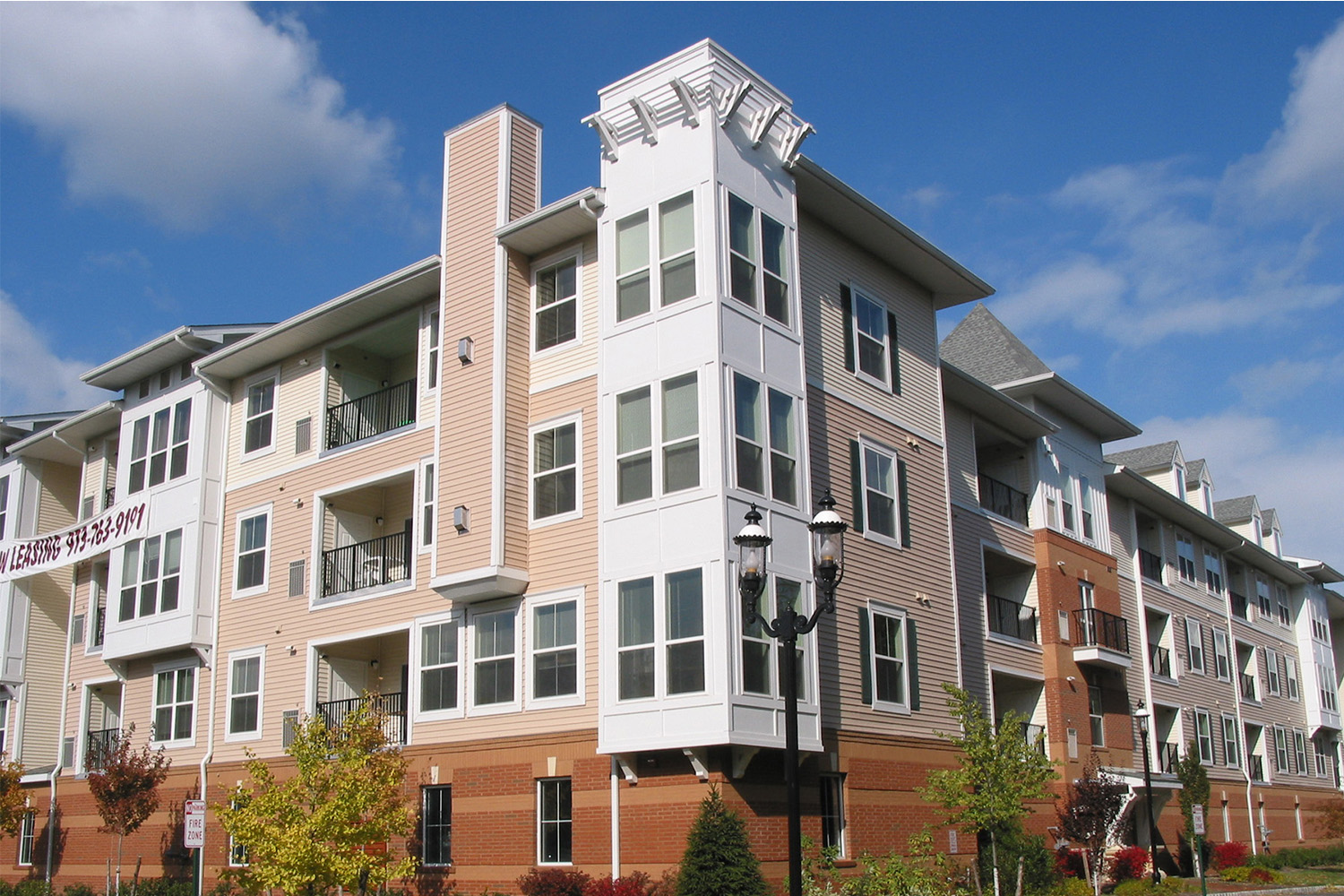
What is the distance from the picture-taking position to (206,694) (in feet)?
99.6

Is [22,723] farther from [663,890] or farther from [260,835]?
[663,890]

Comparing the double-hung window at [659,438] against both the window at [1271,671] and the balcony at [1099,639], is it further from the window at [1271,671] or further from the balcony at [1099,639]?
the window at [1271,671]

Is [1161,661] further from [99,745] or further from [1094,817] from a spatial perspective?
[99,745]

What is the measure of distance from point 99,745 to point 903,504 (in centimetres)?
2171

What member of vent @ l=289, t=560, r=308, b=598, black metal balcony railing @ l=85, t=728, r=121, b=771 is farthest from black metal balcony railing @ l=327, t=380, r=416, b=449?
black metal balcony railing @ l=85, t=728, r=121, b=771

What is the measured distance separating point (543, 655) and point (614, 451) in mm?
4022

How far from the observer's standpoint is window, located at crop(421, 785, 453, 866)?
2402 centimetres

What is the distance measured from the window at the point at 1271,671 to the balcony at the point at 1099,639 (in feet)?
62.7

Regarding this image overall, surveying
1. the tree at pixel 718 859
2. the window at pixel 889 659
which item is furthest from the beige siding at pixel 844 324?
the tree at pixel 718 859

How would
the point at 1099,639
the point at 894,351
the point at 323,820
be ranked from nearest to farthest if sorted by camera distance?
the point at 323,820 → the point at 894,351 → the point at 1099,639

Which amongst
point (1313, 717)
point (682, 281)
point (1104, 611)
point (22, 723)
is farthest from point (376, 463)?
point (1313, 717)

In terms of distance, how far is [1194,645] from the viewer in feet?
147

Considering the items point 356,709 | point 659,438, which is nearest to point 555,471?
point 659,438

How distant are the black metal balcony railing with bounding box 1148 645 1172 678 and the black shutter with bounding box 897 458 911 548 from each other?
58.9ft
